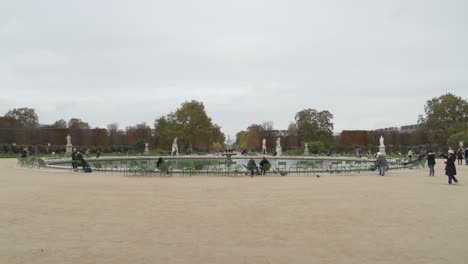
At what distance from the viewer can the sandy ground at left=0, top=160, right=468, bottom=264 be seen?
483 centimetres

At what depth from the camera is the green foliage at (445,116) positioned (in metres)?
43.2

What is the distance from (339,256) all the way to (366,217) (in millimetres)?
2648

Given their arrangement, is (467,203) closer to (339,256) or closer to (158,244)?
(339,256)

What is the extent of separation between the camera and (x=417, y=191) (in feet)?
35.8

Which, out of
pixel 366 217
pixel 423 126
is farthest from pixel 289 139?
pixel 366 217

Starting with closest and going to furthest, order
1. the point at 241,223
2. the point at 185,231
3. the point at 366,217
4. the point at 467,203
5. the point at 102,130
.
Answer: the point at 185,231
the point at 241,223
the point at 366,217
the point at 467,203
the point at 102,130

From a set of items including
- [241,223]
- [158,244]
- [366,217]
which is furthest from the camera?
[366,217]

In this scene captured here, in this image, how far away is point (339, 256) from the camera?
479 cm

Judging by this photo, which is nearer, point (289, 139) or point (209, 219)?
point (209, 219)

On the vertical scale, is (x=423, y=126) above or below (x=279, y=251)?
above

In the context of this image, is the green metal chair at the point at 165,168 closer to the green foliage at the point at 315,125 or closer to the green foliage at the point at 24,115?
the green foliage at the point at 315,125

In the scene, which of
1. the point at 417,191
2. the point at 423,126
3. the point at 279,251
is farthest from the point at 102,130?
the point at 279,251

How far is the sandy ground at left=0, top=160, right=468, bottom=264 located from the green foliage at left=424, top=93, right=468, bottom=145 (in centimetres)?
3656

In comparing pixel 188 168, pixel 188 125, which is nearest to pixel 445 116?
pixel 188 125
